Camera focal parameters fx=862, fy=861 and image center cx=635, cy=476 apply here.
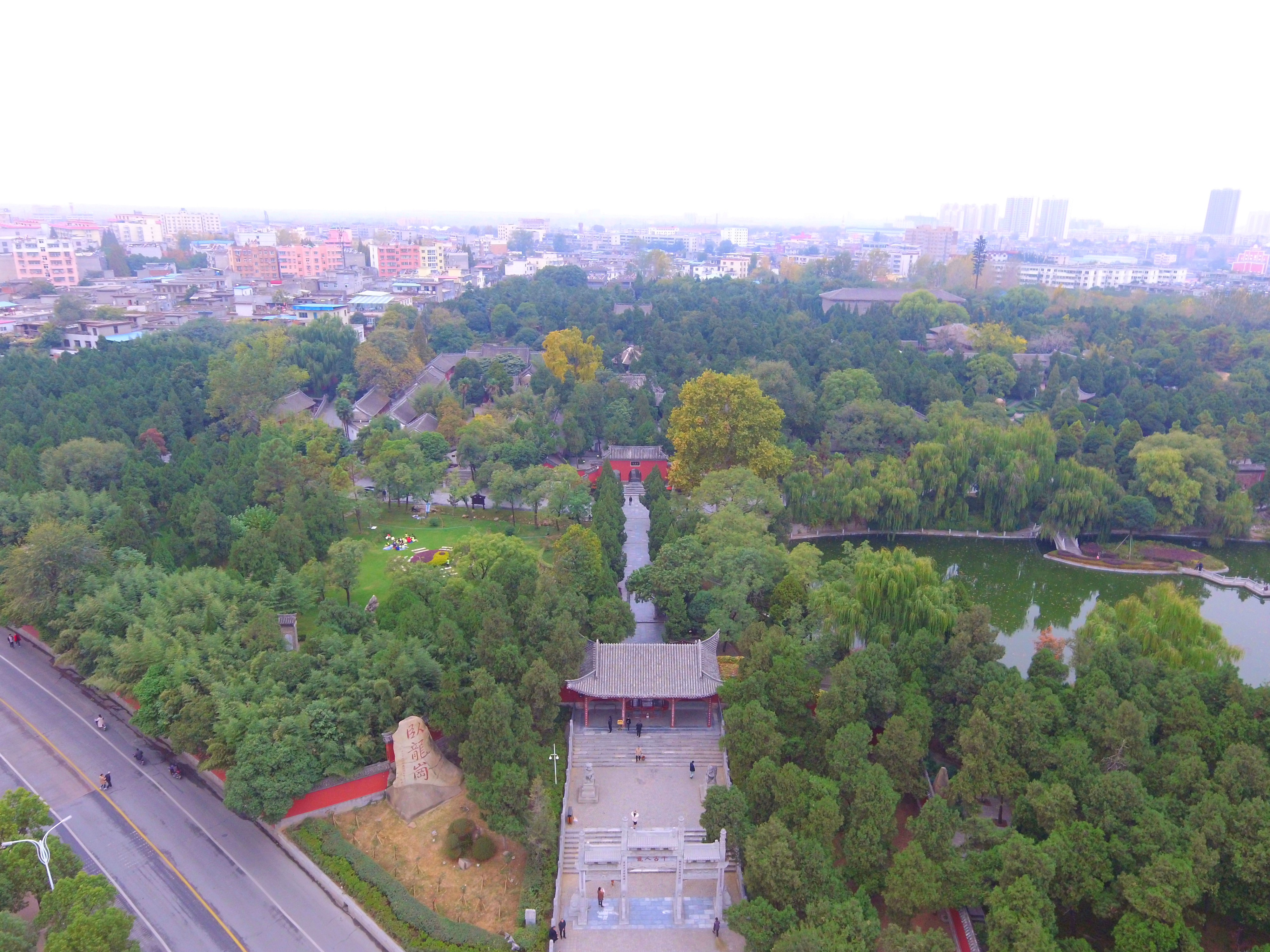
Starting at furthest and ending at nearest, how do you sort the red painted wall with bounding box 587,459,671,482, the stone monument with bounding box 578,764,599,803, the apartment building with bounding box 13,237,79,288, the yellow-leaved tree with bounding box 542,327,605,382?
the apartment building with bounding box 13,237,79,288 < the yellow-leaved tree with bounding box 542,327,605,382 < the red painted wall with bounding box 587,459,671,482 < the stone monument with bounding box 578,764,599,803

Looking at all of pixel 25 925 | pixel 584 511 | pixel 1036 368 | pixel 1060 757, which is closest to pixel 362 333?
pixel 584 511

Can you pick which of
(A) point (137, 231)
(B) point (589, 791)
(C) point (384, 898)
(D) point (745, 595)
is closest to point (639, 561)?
(D) point (745, 595)

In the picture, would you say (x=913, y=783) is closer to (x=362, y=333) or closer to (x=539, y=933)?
(x=539, y=933)

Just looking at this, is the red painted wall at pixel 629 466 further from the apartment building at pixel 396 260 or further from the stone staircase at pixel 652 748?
the apartment building at pixel 396 260

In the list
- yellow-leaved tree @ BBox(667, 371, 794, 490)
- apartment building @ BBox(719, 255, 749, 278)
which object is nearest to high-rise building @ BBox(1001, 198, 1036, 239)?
apartment building @ BBox(719, 255, 749, 278)

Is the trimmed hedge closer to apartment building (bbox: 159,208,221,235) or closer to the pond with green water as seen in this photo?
the pond with green water

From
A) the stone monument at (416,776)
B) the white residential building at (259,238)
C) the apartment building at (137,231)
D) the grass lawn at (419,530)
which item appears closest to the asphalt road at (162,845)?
the stone monument at (416,776)
